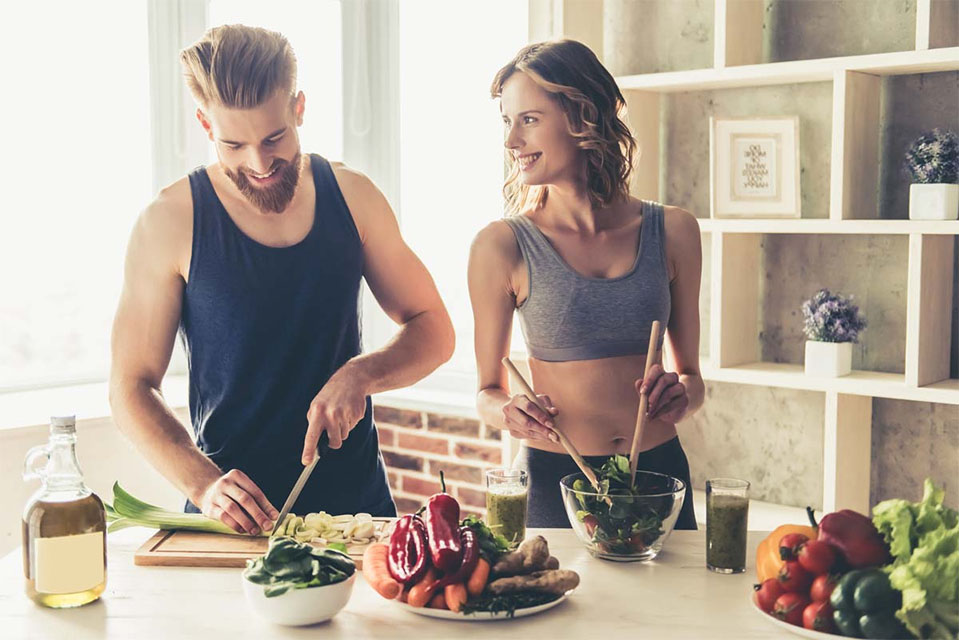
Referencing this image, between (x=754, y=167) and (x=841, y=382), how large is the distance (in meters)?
0.68

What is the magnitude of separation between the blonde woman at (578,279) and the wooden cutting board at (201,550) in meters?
0.58

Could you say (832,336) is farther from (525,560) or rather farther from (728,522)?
(525,560)

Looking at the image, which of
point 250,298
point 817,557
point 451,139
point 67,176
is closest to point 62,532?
point 250,298

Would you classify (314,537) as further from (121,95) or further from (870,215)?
(121,95)

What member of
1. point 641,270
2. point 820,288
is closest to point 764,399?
point 820,288

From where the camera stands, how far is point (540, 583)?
1455 millimetres

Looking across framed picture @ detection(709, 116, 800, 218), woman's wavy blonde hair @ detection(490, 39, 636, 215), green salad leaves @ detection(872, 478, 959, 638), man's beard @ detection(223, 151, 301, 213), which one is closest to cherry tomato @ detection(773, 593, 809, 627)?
green salad leaves @ detection(872, 478, 959, 638)

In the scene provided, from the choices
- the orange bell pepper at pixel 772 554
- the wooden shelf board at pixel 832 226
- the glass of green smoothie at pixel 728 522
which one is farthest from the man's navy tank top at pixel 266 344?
the wooden shelf board at pixel 832 226

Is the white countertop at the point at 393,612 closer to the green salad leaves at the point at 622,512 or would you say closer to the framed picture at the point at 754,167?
the green salad leaves at the point at 622,512

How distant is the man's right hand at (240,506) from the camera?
5.66 ft

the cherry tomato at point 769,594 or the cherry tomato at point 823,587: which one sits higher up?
the cherry tomato at point 823,587

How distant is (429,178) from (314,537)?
245 cm

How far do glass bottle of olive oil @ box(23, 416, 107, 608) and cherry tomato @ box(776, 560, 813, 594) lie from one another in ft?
3.24

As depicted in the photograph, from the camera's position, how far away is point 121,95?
12.4 feet
